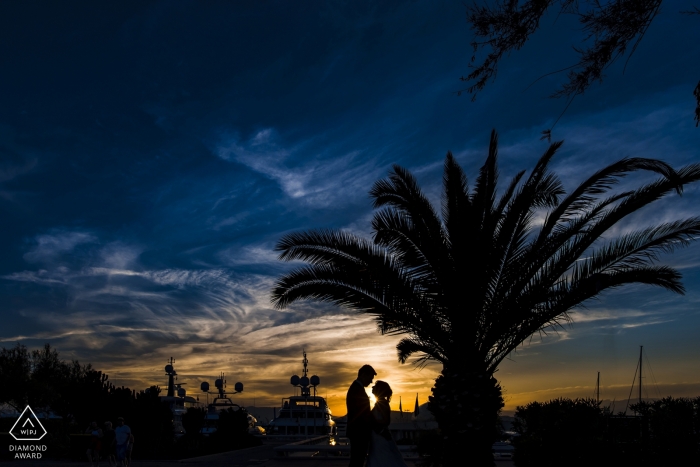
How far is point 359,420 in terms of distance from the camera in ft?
26.2

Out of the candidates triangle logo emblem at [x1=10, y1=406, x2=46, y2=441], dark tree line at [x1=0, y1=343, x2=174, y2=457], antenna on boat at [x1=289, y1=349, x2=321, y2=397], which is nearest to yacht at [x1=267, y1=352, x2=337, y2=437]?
antenna on boat at [x1=289, y1=349, x2=321, y2=397]

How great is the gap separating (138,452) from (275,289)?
19913 millimetres

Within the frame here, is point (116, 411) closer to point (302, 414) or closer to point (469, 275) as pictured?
point (469, 275)

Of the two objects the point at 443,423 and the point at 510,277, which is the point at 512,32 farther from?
the point at 443,423

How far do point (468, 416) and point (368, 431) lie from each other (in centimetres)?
469

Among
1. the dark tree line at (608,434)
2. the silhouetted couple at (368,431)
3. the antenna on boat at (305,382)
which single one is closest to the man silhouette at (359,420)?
the silhouetted couple at (368,431)

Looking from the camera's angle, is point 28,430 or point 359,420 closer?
point 359,420

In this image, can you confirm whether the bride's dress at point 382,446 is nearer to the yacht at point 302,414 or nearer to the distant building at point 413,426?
the distant building at point 413,426

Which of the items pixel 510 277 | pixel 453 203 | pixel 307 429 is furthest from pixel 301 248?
pixel 307 429

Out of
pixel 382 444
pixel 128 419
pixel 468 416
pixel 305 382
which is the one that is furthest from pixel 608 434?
pixel 305 382

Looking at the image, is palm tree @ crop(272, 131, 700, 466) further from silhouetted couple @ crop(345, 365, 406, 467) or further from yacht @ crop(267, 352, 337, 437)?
yacht @ crop(267, 352, 337, 437)

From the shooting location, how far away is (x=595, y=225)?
11.4 meters

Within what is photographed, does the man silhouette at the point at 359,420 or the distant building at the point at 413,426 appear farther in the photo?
the distant building at the point at 413,426

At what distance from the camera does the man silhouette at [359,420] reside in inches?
314
